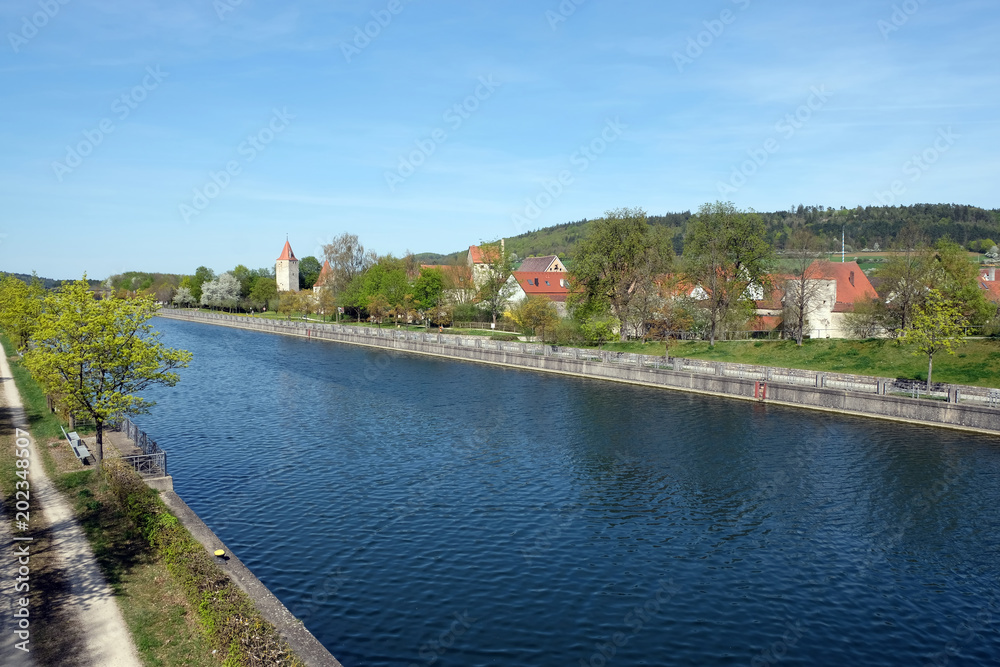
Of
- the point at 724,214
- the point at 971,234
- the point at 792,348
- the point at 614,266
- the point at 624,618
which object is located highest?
the point at 971,234

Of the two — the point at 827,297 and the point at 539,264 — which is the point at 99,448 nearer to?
the point at 827,297

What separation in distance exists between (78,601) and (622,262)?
68.0m

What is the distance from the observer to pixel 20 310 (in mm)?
47562

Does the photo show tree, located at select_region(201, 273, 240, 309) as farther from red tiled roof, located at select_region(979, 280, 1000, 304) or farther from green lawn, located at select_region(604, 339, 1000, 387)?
red tiled roof, located at select_region(979, 280, 1000, 304)

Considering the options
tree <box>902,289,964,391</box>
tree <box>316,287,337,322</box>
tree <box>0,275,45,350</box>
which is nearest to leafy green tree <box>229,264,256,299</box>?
tree <box>316,287,337,322</box>

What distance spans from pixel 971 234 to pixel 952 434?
189 metres

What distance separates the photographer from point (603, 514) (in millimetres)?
26984

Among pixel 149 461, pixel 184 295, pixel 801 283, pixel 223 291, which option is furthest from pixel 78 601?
pixel 184 295

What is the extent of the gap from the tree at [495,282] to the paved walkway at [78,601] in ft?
254

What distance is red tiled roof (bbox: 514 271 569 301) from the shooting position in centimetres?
11459

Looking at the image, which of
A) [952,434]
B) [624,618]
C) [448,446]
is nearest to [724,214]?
[952,434]

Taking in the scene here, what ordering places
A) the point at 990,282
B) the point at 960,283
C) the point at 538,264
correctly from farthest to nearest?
the point at 538,264 → the point at 990,282 → the point at 960,283

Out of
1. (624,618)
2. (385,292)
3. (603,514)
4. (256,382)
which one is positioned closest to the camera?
(624,618)

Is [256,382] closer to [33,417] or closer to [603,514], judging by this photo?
[33,417]
